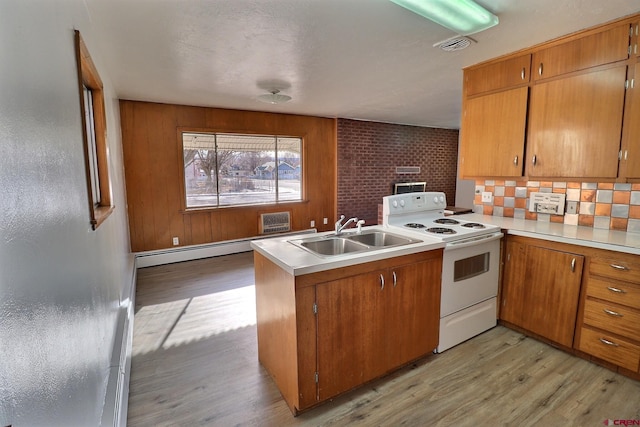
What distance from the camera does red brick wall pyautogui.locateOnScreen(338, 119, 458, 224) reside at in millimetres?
6020

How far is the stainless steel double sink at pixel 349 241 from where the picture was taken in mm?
2164

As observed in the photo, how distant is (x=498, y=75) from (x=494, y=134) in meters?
0.51

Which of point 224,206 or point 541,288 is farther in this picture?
point 224,206

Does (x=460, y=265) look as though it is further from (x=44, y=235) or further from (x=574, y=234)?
(x=44, y=235)

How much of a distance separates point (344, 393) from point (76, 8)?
2554 millimetres

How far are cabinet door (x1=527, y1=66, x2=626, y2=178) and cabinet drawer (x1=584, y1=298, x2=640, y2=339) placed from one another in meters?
0.92

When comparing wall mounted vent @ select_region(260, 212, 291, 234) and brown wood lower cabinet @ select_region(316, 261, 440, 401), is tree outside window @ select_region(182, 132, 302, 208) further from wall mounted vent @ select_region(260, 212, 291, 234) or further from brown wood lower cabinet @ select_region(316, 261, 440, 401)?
brown wood lower cabinet @ select_region(316, 261, 440, 401)

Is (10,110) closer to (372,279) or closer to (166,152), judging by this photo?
(372,279)

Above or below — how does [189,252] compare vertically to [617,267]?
below

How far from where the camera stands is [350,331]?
6.06ft

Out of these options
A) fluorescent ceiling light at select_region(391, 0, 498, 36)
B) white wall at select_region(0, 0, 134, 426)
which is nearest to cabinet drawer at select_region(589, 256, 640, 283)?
fluorescent ceiling light at select_region(391, 0, 498, 36)

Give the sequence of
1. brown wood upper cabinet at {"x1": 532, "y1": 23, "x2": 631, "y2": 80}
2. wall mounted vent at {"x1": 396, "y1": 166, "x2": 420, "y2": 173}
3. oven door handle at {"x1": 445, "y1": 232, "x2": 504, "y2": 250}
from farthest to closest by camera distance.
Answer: wall mounted vent at {"x1": 396, "y1": 166, "x2": 420, "y2": 173} < oven door handle at {"x1": 445, "y1": 232, "x2": 504, "y2": 250} < brown wood upper cabinet at {"x1": 532, "y1": 23, "x2": 631, "y2": 80}

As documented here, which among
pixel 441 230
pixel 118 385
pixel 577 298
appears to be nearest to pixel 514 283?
pixel 577 298

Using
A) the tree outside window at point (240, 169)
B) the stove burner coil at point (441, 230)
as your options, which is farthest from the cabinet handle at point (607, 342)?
the tree outside window at point (240, 169)
